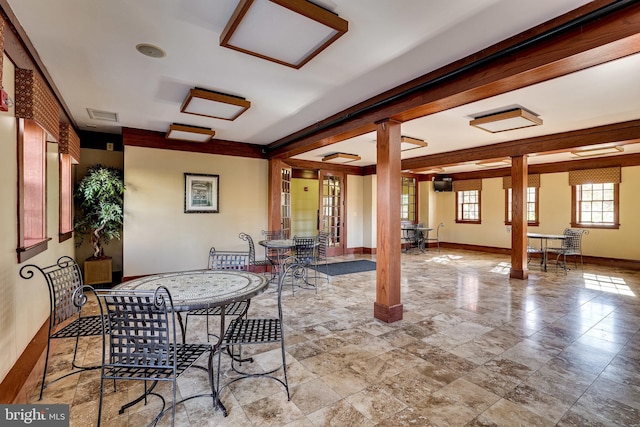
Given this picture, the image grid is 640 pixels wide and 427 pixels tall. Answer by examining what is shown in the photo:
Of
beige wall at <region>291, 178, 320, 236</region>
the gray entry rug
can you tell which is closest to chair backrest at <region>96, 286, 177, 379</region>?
the gray entry rug

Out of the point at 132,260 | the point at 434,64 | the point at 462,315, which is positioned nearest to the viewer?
the point at 434,64

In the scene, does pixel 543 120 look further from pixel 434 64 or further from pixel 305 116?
pixel 305 116

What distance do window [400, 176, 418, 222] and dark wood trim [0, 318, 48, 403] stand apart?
9.07 m

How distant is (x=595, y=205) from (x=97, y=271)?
34.9ft

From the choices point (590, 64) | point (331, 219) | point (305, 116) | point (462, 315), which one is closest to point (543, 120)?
point (590, 64)

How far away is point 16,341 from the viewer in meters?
2.20

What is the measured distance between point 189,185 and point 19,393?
404 cm

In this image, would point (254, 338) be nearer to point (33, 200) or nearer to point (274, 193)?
point (33, 200)

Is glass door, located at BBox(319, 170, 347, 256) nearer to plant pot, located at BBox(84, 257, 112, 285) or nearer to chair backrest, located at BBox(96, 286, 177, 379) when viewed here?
plant pot, located at BBox(84, 257, 112, 285)

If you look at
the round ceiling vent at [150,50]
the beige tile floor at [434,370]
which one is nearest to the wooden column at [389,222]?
the beige tile floor at [434,370]

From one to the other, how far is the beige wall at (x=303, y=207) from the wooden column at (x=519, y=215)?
18.4 ft

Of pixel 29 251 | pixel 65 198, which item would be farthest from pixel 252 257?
pixel 29 251

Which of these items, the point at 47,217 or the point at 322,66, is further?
the point at 47,217

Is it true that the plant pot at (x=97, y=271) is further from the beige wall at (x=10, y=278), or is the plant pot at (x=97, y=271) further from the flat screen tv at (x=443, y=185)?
the flat screen tv at (x=443, y=185)
